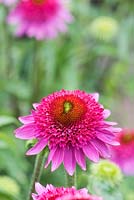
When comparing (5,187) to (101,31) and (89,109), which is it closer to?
(89,109)

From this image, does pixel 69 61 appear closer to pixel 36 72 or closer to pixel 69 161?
pixel 36 72

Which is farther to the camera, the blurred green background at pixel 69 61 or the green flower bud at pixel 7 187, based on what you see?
the blurred green background at pixel 69 61

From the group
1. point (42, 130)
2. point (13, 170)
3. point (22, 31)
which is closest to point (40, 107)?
point (42, 130)

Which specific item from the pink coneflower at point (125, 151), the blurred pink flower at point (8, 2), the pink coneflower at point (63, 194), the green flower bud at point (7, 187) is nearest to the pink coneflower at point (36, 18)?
the blurred pink flower at point (8, 2)

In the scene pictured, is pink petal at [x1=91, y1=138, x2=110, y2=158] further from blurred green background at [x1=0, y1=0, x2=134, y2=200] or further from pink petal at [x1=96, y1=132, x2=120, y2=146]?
blurred green background at [x1=0, y1=0, x2=134, y2=200]

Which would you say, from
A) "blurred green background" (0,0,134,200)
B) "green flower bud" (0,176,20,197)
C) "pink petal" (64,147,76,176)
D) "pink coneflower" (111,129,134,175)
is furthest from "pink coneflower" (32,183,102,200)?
"blurred green background" (0,0,134,200)

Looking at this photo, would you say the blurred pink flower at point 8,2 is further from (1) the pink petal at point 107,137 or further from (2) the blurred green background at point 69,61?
(1) the pink petal at point 107,137
